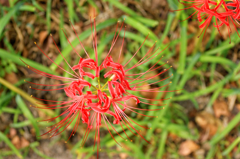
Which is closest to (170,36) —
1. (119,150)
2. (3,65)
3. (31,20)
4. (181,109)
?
(181,109)

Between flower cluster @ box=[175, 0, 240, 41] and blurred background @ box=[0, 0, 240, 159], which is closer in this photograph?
flower cluster @ box=[175, 0, 240, 41]

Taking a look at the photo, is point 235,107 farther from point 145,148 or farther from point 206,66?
point 145,148

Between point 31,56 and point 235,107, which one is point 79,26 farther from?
point 235,107

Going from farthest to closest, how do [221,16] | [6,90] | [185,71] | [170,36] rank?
1. [170,36]
2. [6,90]
3. [185,71]
4. [221,16]

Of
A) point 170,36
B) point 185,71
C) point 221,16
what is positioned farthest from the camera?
point 170,36

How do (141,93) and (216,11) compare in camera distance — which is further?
(141,93)

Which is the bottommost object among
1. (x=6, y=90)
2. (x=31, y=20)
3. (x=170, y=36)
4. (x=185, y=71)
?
(x=185, y=71)

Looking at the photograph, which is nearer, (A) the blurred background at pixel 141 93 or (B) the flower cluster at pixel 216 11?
(B) the flower cluster at pixel 216 11

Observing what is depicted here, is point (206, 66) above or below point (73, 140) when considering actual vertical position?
above

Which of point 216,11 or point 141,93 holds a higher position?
point 216,11

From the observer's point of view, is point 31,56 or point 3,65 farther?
point 31,56
